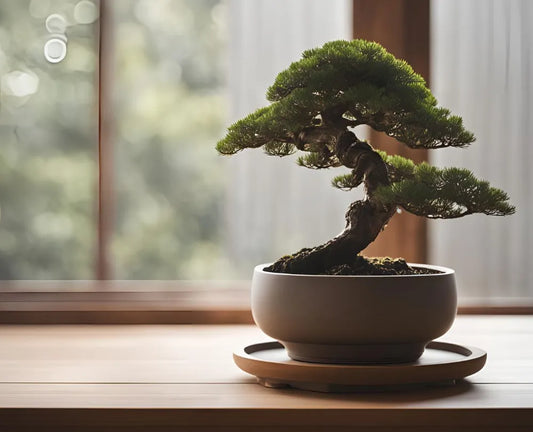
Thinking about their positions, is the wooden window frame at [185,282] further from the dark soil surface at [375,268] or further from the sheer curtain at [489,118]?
the dark soil surface at [375,268]

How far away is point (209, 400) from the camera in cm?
97

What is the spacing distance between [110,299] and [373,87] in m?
1.08

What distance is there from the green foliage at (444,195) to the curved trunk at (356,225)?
7cm

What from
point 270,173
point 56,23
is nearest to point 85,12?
point 56,23

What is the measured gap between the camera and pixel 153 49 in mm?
1907

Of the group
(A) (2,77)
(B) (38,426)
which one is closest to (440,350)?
(B) (38,426)

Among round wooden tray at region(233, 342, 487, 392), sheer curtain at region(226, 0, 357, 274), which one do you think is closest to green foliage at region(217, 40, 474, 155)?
round wooden tray at region(233, 342, 487, 392)

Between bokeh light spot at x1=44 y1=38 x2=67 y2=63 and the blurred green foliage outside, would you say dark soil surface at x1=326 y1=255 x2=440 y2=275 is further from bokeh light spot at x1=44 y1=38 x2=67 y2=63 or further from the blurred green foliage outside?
bokeh light spot at x1=44 y1=38 x2=67 y2=63

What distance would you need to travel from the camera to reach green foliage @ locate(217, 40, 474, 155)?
1035 millimetres

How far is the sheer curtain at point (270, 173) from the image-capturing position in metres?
1.87

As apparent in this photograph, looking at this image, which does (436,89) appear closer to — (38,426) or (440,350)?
(440,350)

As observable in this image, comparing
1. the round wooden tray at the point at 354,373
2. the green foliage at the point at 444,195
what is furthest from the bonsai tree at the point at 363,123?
the round wooden tray at the point at 354,373

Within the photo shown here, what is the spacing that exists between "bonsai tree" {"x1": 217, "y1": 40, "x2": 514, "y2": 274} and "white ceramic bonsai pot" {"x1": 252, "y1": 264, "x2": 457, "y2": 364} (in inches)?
3.2

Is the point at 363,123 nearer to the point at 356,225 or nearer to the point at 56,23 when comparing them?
the point at 356,225
